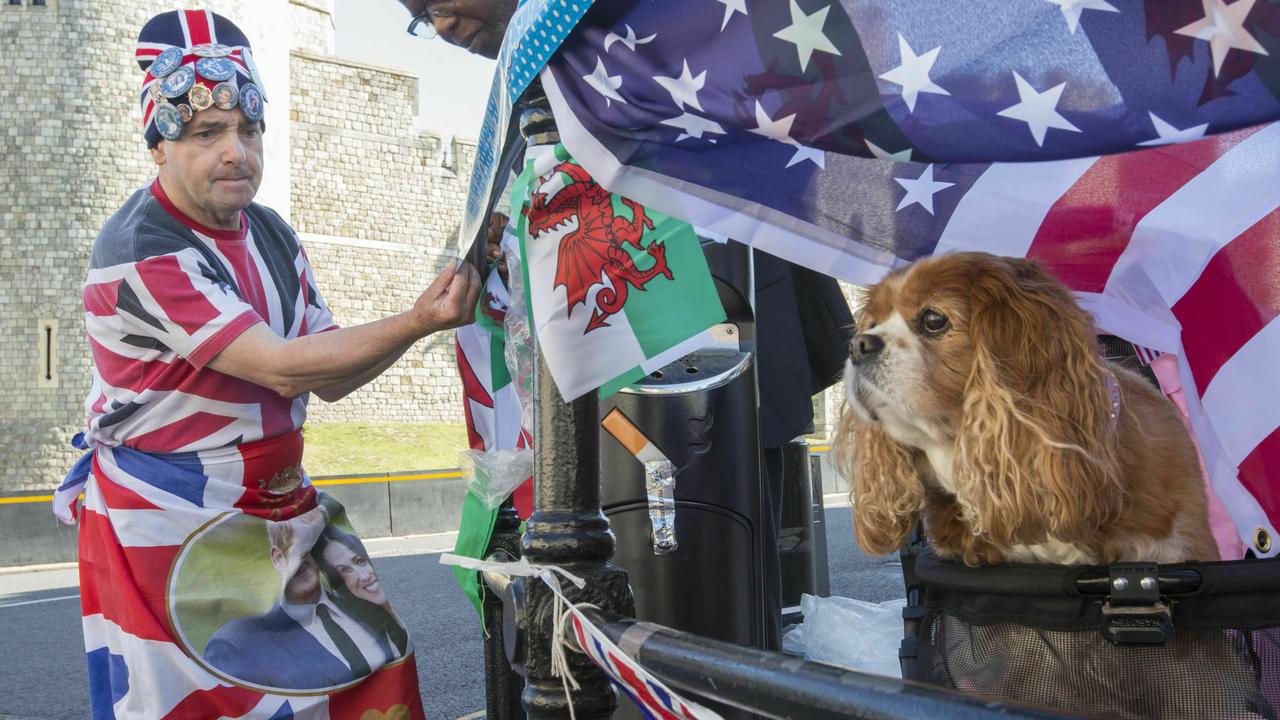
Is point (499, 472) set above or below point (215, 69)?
below

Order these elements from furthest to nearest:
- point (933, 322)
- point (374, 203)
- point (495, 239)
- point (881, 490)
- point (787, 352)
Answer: point (374, 203) < point (787, 352) < point (495, 239) < point (881, 490) < point (933, 322)

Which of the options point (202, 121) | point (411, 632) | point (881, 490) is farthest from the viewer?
Answer: point (411, 632)

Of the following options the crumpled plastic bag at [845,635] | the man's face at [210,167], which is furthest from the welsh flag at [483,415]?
the crumpled plastic bag at [845,635]

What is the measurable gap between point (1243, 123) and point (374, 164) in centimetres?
3643

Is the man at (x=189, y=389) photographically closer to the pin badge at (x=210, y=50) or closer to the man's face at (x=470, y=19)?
the pin badge at (x=210, y=50)

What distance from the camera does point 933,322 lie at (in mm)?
1863

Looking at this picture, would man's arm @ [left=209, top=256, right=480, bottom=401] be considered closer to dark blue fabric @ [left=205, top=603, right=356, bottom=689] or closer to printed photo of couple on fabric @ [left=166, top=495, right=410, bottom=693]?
printed photo of couple on fabric @ [left=166, top=495, right=410, bottom=693]

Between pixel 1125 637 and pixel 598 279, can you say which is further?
pixel 598 279

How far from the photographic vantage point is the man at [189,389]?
2254 mm

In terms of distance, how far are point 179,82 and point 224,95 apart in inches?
3.8

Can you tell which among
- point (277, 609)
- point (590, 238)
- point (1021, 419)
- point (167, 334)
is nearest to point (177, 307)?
point (167, 334)

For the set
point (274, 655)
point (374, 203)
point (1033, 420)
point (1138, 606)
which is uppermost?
point (374, 203)

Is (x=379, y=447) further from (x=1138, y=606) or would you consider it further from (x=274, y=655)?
(x=1138, y=606)

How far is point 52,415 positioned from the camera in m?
27.9
